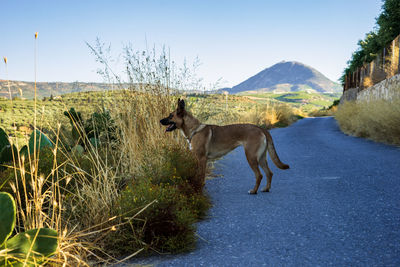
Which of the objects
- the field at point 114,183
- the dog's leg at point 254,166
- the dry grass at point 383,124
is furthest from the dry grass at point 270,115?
the dog's leg at point 254,166

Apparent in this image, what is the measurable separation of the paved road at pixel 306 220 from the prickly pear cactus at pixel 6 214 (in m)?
1.17

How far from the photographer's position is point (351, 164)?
23.8ft

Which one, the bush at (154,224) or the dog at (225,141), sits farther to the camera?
the dog at (225,141)

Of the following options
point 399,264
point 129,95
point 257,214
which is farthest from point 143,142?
point 399,264

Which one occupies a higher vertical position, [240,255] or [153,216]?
[153,216]

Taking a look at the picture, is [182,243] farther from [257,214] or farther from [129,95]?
[129,95]

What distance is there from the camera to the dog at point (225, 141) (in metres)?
5.29

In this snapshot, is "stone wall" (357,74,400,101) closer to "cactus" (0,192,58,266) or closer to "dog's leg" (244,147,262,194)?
"dog's leg" (244,147,262,194)

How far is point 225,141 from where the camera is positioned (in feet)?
18.4

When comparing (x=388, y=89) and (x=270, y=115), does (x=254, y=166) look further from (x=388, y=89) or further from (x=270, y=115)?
(x=270, y=115)

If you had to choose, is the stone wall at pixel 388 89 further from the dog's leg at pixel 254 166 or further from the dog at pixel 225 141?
the dog's leg at pixel 254 166

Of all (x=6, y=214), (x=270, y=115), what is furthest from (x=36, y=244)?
(x=270, y=115)

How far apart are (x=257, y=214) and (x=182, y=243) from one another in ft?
4.55

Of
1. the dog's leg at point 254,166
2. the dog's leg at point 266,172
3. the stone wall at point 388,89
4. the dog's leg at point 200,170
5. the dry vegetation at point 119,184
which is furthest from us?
the stone wall at point 388,89
